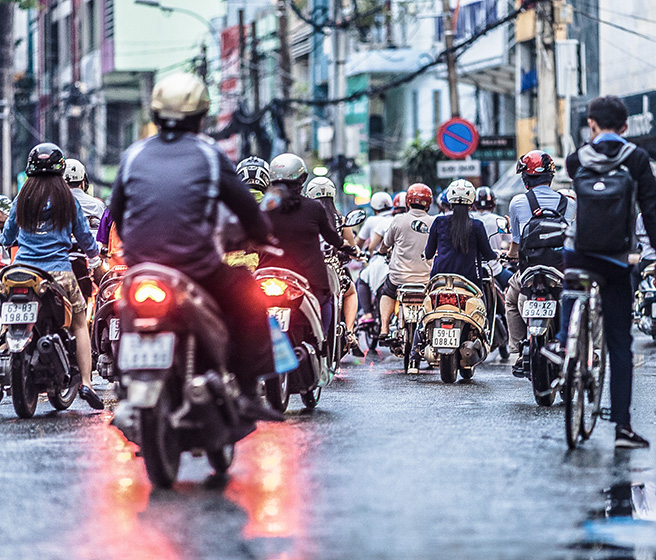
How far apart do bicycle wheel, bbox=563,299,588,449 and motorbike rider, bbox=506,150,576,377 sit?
3.01m

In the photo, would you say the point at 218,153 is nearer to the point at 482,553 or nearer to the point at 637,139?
the point at 482,553

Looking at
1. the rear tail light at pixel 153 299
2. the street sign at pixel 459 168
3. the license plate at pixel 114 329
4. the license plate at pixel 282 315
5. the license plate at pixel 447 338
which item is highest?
the street sign at pixel 459 168

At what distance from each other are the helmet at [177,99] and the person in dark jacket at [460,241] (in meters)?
6.42

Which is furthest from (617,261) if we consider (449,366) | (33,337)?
(449,366)

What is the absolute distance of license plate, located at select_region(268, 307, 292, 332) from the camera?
34.0ft

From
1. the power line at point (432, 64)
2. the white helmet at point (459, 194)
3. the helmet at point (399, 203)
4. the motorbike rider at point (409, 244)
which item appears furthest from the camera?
the power line at point (432, 64)

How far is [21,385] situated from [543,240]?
3780 mm

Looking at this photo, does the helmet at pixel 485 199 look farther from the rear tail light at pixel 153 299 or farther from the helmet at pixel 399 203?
the rear tail light at pixel 153 299

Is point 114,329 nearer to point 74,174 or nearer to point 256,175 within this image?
point 256,175

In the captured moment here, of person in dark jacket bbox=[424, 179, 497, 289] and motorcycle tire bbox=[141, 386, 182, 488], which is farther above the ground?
→ person in dark jacket bbox=[424, 179, 497, 289]

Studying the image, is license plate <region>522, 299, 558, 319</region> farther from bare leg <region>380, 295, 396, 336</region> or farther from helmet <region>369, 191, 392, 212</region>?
helmet <region>369, 191, 392, 212</region>

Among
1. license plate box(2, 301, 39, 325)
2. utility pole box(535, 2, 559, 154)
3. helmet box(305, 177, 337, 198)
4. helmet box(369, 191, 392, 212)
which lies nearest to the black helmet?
license plate box(2, 301, 39, 325)

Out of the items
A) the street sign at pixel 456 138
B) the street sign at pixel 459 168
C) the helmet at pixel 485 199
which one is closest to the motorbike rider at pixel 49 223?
the helmet at pixel 485 199

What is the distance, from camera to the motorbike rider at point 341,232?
41.5 ft
